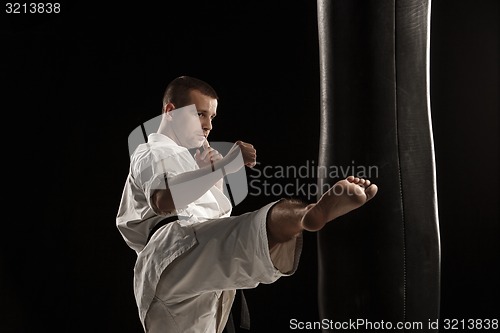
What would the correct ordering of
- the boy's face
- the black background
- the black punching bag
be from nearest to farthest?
1. the black punching bag
2. the boy's face
3. the black background

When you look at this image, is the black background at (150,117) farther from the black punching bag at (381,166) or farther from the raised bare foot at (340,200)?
the raised bare foot at (340,200)

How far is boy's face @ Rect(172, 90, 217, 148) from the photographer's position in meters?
1.21

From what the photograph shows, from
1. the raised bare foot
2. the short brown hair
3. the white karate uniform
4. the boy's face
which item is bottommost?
the white karate uniform

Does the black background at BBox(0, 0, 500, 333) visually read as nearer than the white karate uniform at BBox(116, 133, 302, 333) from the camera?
No

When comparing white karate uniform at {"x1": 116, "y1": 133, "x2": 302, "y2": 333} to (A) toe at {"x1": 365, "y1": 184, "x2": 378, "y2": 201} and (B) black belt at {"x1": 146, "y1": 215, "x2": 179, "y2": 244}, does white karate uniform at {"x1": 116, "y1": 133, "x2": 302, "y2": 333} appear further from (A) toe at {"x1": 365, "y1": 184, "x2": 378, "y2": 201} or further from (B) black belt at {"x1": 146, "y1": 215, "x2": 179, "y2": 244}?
(A) toe at {"x1": 365, "y1": 184, "x2": 378, "y2": 201}

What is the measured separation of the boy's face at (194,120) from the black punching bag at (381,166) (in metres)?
0.22

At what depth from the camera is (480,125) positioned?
58.0 inches

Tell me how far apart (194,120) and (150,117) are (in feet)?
1.04

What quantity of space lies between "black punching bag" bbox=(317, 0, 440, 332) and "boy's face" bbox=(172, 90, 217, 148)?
0.22 m

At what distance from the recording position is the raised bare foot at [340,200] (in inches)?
37.1

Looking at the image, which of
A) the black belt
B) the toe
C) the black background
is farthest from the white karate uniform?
the black background

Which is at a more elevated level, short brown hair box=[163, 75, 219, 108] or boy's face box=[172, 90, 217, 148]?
short brown hair box=[163, 75, 219, 108]

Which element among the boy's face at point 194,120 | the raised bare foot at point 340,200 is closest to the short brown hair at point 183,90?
the boy's face at point 194,120

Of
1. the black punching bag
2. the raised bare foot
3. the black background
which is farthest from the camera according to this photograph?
the black background
